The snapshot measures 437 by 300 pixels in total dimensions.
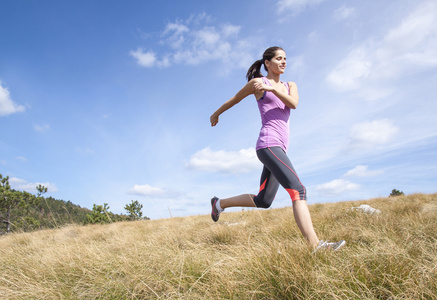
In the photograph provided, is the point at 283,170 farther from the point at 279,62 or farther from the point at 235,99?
the point at 279,62

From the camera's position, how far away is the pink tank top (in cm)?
293

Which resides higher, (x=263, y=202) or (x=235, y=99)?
(x=235, y=99)

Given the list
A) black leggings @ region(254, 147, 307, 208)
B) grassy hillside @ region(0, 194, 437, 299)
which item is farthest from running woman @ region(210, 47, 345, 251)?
grassy hillside @ region(0, 194, 437, 299)

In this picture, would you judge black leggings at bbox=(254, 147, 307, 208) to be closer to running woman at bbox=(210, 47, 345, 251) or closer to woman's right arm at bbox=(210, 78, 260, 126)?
running woman at bbox=(210, 47, 345, 251)

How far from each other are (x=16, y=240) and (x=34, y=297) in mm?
6239

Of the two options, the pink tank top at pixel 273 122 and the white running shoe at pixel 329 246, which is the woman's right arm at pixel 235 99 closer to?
the pink tank top at pixel 273 122

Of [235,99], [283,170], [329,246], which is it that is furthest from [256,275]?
[235,99]

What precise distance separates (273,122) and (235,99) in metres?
0.57

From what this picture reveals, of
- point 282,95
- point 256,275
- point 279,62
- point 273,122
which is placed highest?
point 279,62

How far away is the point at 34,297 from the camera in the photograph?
2139 mm

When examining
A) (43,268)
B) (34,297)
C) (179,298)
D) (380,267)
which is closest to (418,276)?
(380,267)

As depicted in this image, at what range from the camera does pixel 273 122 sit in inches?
118

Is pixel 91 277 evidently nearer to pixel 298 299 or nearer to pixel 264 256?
pixel 264 256

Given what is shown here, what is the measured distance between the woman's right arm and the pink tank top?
20 centimetres
